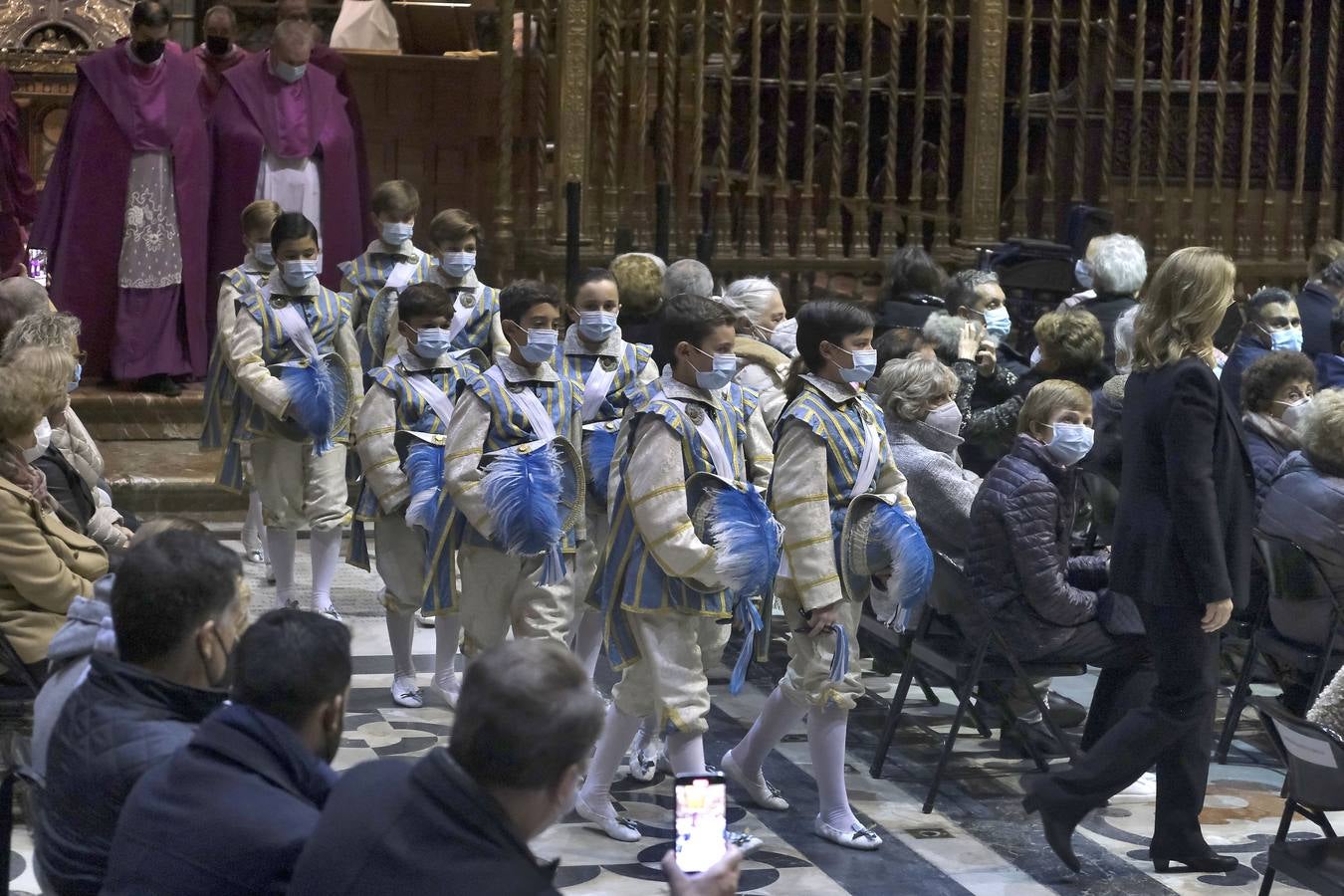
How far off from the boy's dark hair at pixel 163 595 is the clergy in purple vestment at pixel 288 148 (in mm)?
6321

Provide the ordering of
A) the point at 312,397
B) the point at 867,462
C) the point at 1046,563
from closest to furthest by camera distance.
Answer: the point at 867,462
the point at 1046,563
the point at 312,397

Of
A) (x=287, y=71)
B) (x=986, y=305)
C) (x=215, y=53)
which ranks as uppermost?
(x=215, y=53)

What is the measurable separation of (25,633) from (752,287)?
295cm

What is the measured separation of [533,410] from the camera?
5.64 meters

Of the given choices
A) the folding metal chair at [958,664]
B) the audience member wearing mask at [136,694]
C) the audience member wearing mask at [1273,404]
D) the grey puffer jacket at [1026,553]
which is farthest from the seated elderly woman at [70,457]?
the audience member wearing mask at [1273,404]

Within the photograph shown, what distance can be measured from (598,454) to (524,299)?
0.56m

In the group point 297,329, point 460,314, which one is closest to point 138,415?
point 297,329

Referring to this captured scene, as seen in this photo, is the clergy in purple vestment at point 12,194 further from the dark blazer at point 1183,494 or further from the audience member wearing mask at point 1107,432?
the dark blazer at point 1183,494

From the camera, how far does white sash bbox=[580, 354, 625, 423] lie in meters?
5.90

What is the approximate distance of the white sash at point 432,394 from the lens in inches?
247

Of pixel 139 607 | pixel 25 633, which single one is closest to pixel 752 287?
pixel 25 633

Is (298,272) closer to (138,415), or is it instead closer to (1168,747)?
(138,415)

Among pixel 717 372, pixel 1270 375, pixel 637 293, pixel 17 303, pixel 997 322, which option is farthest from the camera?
pixel 997 322

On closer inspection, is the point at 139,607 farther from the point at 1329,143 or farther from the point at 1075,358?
the point at 1329,143
